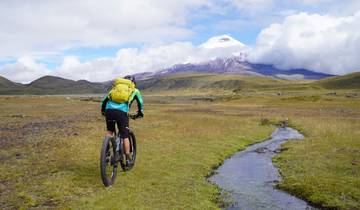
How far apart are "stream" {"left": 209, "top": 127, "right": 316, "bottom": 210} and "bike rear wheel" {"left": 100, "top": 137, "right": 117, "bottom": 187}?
16.9 feet

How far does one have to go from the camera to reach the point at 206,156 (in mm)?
24531

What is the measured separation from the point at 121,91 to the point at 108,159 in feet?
9.55

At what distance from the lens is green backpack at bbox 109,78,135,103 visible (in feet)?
48.3

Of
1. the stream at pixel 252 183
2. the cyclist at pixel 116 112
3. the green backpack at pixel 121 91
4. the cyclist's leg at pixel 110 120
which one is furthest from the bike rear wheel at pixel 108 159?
the stream at pixel 252 183

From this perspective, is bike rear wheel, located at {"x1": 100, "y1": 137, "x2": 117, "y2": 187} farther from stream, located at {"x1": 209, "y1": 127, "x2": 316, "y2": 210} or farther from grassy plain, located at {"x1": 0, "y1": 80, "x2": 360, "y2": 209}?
stream, located at {"x1": 209, "y1": 127, "x2": 316, "y2": 210}

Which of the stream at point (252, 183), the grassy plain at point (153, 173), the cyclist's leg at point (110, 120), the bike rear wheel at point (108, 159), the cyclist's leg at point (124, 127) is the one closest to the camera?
the grassy plain at point (153, 173)

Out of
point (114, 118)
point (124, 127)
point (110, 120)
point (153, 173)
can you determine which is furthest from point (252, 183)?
point (110, 120)

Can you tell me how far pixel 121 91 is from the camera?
14750mm

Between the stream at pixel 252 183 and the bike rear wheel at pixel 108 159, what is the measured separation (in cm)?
517

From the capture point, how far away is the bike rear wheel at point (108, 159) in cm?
1387

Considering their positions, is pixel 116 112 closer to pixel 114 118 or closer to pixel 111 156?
pixel 114 118

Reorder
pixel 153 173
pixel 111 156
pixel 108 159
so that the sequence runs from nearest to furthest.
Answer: pixel 108 159
pixel 111 156
pixel 153 173

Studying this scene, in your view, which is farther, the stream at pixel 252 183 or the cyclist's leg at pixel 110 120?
the stream at pixel 252 183

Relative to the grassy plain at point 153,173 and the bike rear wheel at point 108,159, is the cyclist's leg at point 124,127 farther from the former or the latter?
the grassy plain at point 153,173
